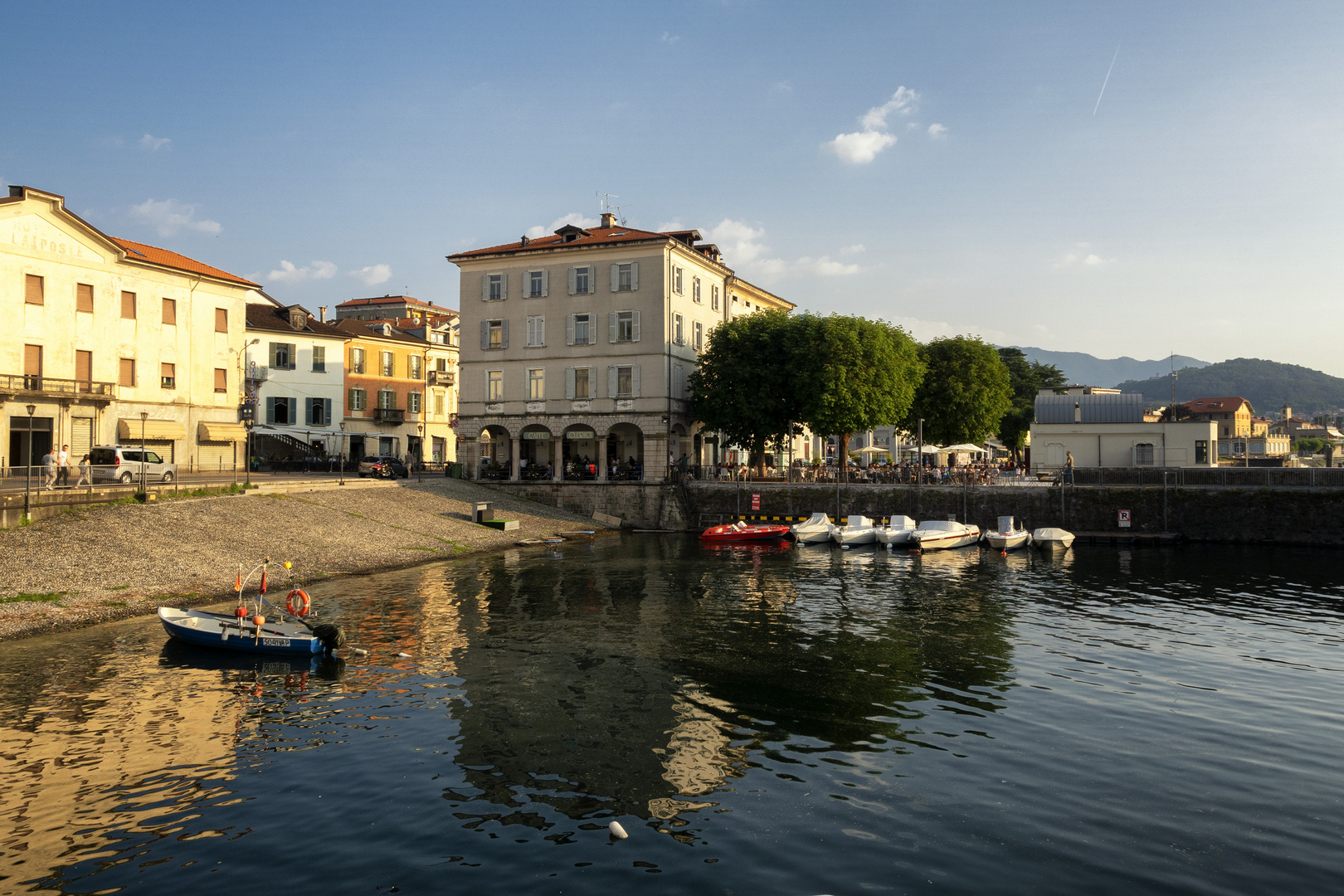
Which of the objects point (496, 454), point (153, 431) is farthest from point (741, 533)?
point (153, 431)

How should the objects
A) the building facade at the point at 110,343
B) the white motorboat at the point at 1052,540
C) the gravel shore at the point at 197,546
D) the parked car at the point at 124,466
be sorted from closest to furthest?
the gravel shore at the point at 197,546, the parked car at the point at 124,466, the building facade at the point at 110,343, the white motorboat at the point at 1052,540

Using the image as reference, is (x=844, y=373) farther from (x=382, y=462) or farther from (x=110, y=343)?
(x=110, y=343)

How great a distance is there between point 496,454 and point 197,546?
114 feet

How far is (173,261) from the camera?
5772cm

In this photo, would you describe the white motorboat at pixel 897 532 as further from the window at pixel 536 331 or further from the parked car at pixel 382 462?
the parked car at pixel 382 462

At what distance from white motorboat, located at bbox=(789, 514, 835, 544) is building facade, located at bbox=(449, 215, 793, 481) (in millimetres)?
12261

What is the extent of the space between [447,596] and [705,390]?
33018 mm

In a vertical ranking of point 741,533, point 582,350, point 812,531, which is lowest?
point 741,533

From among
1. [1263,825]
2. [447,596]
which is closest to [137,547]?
[447,596]

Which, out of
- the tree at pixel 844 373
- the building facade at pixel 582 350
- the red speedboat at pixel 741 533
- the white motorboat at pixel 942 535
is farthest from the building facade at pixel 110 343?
the white motorboat at pixel 942 535

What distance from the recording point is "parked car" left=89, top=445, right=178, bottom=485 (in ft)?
128

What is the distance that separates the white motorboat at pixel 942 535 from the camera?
163ft

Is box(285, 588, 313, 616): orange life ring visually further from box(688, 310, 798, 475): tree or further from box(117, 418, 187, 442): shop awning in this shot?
box(688, 310, 798, 475): tree

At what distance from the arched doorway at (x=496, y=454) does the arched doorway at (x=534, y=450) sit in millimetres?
1128
